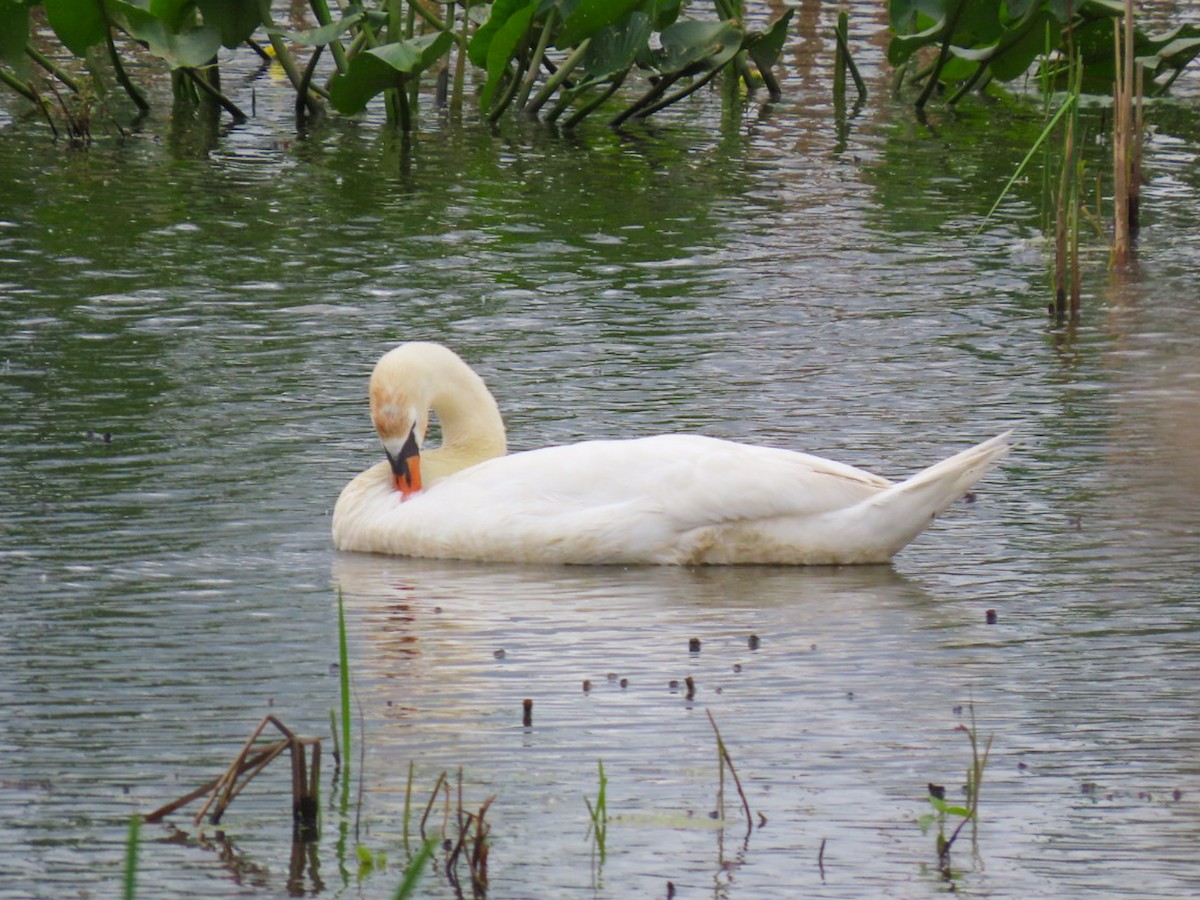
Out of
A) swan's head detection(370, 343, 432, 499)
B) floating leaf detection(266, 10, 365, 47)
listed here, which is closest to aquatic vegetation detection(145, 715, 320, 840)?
swan's head detection(370, 343, 432, 499)

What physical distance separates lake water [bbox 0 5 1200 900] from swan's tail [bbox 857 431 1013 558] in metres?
0.16

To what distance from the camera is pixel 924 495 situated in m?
6.62

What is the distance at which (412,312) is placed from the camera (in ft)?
33.1

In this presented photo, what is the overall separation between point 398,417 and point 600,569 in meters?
0.82

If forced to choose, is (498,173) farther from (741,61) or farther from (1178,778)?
(1178,778)

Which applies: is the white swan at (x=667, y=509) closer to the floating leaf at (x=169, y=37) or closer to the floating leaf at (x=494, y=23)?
the floating leaf at (x=494, y=23)

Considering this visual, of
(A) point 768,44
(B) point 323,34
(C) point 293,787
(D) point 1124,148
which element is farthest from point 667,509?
(A) point 768,44

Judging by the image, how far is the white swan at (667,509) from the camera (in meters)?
6.69

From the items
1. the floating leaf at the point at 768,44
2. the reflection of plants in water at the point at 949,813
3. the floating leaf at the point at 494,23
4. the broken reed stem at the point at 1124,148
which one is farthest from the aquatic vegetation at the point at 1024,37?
the reflection of plants in water at the point at 949,813

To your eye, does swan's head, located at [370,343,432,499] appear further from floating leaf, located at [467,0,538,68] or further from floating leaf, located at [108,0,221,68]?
floating leaf, located at [108,0,221,68]

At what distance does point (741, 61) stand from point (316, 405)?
8.89m

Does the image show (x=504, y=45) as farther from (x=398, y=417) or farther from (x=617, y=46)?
(x=398, y=417)

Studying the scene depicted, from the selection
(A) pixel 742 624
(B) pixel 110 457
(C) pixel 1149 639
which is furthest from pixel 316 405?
(C) pixel 1149 639

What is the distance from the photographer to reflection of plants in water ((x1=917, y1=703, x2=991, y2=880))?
4.32 meters
